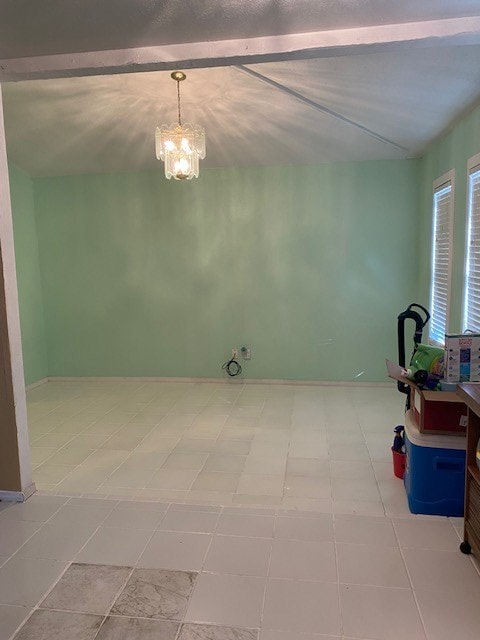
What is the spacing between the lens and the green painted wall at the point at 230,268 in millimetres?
4719

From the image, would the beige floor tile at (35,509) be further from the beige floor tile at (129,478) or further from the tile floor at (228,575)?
the beige floor tile at (129,478)

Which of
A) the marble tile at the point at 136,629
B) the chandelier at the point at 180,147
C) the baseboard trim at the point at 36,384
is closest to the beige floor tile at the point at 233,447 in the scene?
the marble tile at the point at 136,629

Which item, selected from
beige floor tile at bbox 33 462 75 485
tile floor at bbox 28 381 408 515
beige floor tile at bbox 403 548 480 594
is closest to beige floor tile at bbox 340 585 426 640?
beige floor tile at bbox 403 548 480 594

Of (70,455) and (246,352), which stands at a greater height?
(246,352)

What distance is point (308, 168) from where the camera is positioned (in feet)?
15.5

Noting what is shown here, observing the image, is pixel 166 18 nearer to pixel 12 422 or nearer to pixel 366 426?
pixel 12 422

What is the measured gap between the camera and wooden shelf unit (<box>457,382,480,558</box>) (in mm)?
1943

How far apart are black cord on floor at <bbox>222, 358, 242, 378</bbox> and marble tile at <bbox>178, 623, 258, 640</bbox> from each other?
3.45m

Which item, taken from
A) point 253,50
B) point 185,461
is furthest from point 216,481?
point 253,50

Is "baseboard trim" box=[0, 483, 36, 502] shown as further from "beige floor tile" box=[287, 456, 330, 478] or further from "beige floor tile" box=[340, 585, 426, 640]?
"beige floor tile" box=[340, 585, 426, 640]

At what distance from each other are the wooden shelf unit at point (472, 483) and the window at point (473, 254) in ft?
3.72

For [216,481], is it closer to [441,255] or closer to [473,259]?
Result: [473,259]

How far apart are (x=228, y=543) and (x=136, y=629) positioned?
0.61 m

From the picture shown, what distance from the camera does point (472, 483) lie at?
6.61 feet
